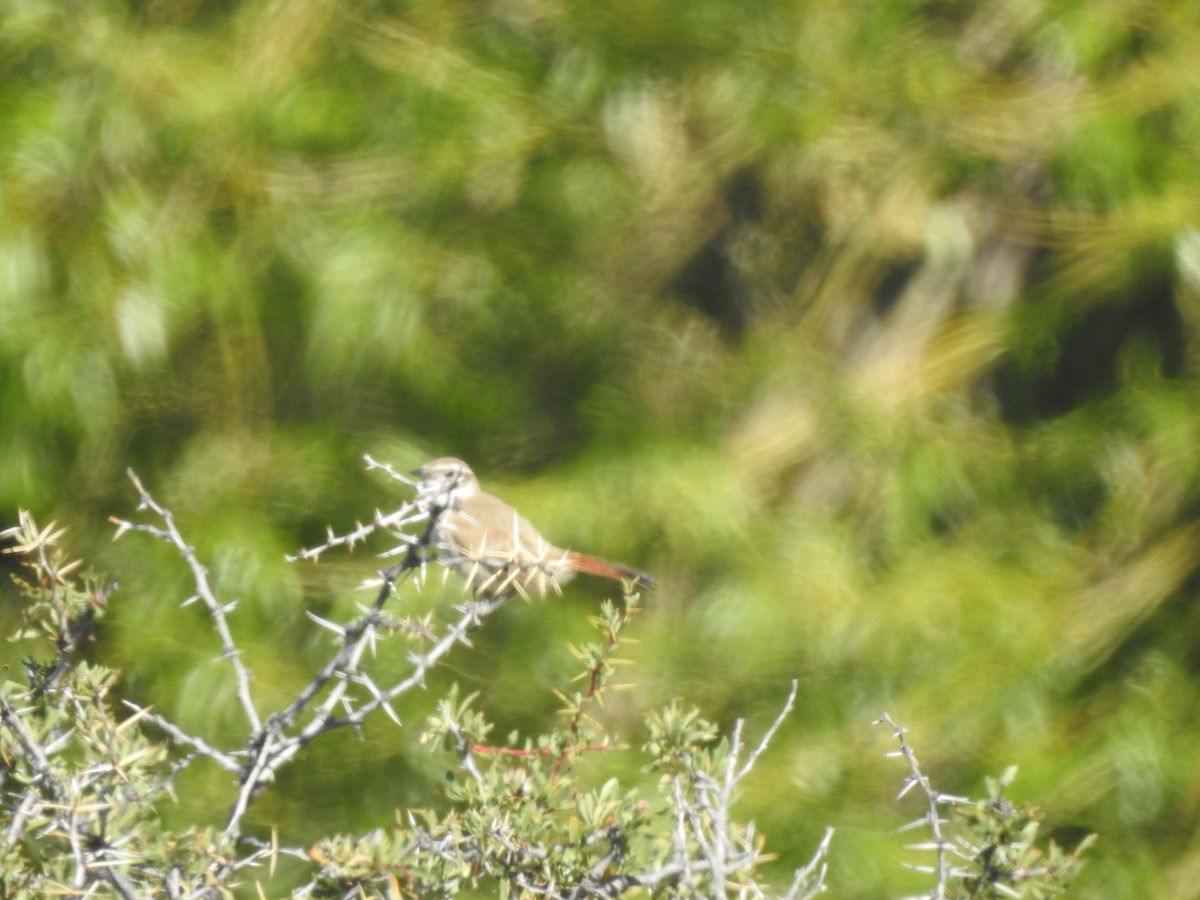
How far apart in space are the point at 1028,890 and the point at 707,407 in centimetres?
162

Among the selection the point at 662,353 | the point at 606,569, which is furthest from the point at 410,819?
the point at 662,353

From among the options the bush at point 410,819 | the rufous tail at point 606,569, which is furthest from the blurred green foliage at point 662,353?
the bush at point 410,819

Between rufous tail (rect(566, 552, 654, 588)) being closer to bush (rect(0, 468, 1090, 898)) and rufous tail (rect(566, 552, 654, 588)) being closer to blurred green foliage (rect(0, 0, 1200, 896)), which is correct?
blurred green foliage (rect(0, 0, 1200, 896))

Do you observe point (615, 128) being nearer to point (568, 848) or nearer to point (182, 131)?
point (182, 131)

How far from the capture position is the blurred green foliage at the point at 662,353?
304 centimetres

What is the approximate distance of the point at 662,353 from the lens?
314 cm

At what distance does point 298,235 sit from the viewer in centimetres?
308

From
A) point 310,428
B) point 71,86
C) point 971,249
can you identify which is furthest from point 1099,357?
point 71,86

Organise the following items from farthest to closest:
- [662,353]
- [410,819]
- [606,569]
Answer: [662,353], [606,569], [410,819]

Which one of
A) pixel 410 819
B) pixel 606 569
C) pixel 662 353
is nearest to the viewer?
pixel 410 819

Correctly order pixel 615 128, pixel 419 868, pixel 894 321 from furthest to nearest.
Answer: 1. pixel 894 321
2. pixel 615 128
3. pixel 419 868

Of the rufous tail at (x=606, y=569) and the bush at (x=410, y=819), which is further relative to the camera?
the rufous tail at (x=606, y=569)

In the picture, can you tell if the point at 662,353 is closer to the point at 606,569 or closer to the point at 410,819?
the point at 606,569

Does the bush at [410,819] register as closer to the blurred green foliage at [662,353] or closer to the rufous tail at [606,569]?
the rufous tail at [606,569]
